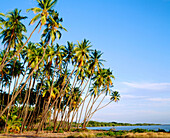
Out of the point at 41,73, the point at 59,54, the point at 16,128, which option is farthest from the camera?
the point at 41,73

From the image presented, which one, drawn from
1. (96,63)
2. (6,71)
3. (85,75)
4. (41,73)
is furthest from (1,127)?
(96,63)

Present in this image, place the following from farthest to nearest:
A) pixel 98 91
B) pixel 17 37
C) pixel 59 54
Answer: pixel 98 91 < pixel 59 54 < pixel 17 37

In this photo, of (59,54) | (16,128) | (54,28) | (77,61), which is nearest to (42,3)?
(54,28)

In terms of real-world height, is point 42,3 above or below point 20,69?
above

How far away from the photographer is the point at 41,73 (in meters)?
44.1

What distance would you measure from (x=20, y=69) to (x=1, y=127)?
12286 millimetres

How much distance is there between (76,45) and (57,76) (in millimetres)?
10528

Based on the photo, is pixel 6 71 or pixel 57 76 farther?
pixel 57 76

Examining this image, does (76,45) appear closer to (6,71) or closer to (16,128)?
(6,71)

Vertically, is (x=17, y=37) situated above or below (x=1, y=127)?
above

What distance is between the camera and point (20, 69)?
3919 cm

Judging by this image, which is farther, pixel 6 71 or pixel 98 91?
pixel 98 91

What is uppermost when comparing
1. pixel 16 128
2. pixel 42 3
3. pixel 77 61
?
pixel 42 3

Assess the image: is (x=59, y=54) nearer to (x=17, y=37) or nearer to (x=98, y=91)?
(x=17, y=37)
